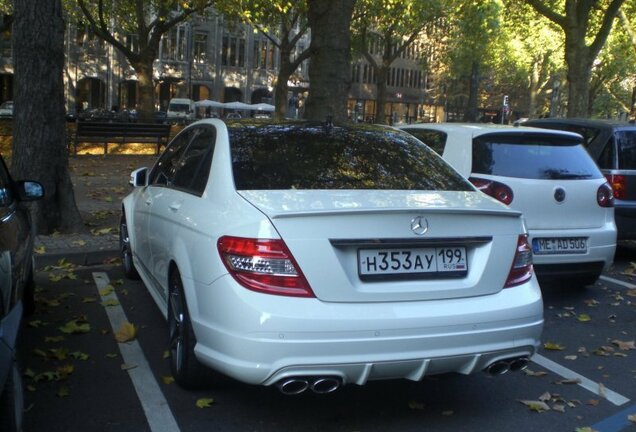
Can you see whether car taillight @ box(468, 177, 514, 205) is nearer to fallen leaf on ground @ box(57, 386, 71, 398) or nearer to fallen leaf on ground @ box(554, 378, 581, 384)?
fallen leaf on ground @ box(554, 378, 581, 384)

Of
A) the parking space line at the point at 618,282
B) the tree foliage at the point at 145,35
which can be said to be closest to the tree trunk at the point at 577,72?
the tree foliage at the point at 145,35

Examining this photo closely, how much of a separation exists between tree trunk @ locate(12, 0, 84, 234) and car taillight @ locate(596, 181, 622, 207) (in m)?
5.89

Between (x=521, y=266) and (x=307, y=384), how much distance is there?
1.37 m

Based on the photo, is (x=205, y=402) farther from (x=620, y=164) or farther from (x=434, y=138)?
(x=620, y=164)

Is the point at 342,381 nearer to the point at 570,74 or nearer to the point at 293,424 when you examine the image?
the point at 293,424

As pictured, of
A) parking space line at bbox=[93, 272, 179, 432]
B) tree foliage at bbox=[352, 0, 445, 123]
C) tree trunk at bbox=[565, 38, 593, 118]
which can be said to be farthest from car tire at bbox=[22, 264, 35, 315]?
tree foliage at bbox=[352, 0, 445, 123]

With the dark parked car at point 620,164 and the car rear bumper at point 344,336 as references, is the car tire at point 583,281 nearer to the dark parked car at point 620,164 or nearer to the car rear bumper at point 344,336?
the dark parked car at point 620,164

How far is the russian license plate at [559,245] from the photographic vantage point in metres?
6.06

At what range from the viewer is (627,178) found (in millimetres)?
8117

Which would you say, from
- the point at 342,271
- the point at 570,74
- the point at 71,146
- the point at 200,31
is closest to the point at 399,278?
the point at 342,271

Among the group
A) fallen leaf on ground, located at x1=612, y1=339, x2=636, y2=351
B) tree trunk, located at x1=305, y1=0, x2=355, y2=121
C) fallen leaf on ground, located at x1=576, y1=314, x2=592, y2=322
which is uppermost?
tree trunk, located at x1=305, y1=0, x2=355, y2=121

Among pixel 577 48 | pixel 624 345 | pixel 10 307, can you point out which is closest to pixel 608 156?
pixel 624 345

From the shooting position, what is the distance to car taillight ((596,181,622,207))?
21.1 feet

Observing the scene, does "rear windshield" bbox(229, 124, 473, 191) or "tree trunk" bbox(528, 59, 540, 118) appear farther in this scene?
"tree trunk" bbox(528, 59, 540, 118)
